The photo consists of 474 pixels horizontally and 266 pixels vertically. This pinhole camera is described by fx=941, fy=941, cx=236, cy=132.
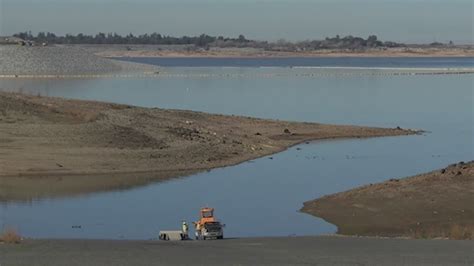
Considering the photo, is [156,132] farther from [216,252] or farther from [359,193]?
[216,252]

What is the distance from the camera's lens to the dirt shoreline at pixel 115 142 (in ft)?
94.8

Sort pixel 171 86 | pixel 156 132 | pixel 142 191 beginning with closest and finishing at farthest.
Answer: pixel 142 191
pixel 156 132
pixel 171 86

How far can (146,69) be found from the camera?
128 m

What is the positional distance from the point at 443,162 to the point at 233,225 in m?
13.6

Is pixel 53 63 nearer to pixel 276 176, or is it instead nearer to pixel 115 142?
pixel 115 142

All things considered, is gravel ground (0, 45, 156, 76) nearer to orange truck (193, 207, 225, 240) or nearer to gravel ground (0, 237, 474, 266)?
orange truck (193, 207, 225, 240)

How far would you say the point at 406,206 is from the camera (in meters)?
22.5

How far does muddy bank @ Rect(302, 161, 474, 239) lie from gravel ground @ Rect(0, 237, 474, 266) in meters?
4.25

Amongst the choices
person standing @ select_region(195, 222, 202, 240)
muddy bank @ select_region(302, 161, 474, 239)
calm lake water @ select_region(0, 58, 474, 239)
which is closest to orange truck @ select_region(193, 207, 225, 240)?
person standing @ select_region(195, 222, 202, 240)

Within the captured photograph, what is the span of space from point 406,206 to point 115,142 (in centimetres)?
1470

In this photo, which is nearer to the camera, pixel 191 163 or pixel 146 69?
pixel 191 163

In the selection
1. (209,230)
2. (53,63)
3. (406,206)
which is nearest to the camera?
(209,230)

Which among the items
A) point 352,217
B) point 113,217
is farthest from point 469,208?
point 113,217

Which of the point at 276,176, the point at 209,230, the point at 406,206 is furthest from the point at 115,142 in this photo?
the point at 209,230
